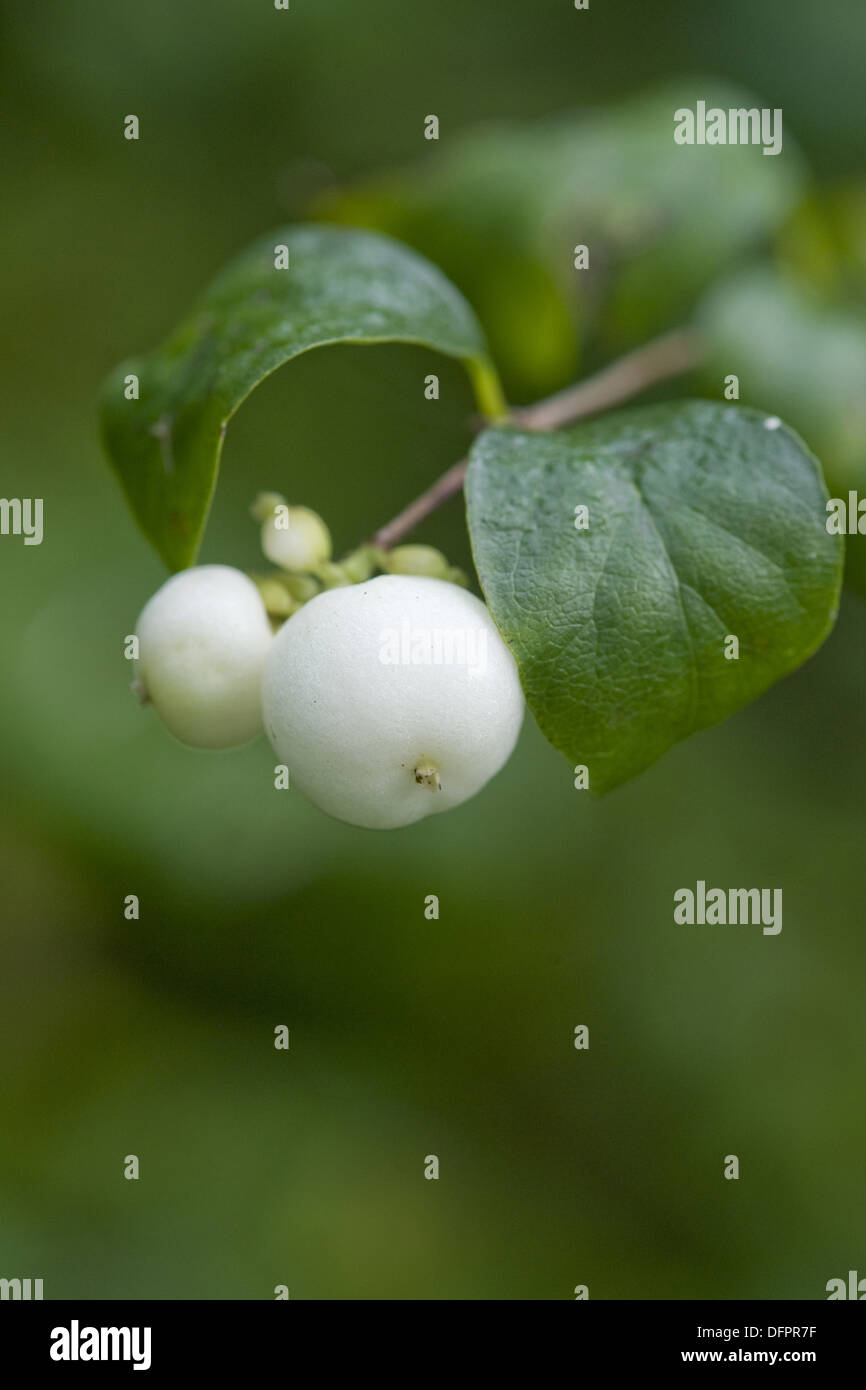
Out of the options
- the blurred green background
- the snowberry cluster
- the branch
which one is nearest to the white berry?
the snowberry cluster

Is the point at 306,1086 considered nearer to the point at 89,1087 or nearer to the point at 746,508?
the point at 89,1087

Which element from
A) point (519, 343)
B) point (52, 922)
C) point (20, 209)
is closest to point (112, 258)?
point (20, 209)

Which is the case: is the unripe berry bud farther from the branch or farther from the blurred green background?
the blurred green background

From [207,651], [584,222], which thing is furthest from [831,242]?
[207,651]

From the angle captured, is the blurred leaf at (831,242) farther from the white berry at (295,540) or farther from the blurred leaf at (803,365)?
the white berry at (295,540)

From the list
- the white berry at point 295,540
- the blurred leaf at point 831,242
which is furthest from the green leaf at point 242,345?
the blurred leaf at point 831,242

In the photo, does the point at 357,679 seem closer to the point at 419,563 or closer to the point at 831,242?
the point at 419,563
